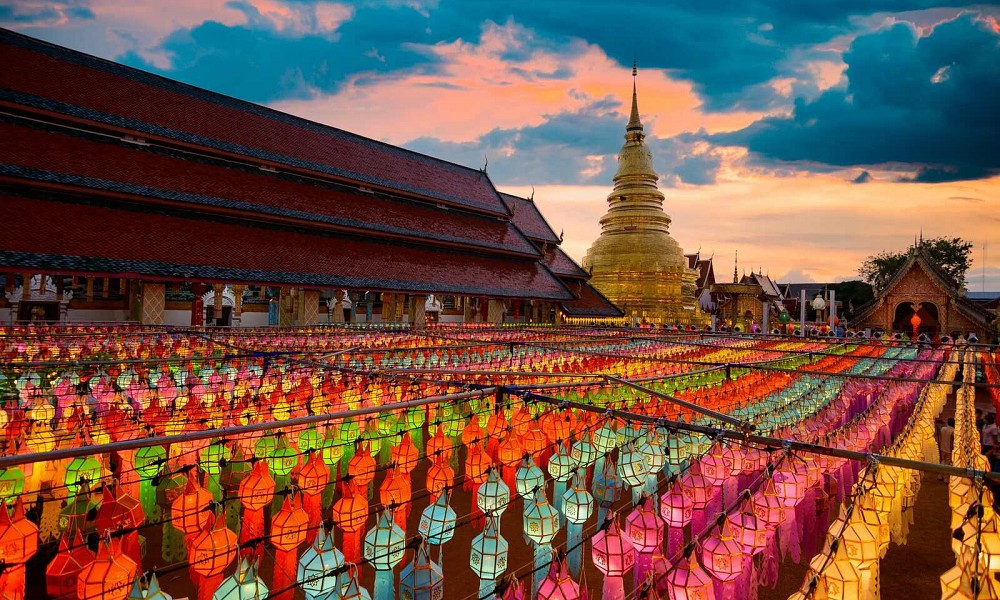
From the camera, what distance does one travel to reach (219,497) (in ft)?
17.8

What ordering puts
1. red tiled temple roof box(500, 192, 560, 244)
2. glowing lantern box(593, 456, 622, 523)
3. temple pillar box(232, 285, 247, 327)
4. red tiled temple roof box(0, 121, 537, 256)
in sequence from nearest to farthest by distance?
glowing lantern box(593, 456, 622, 523), red tiled temple roof box(0, 121, 537, 256), temple pillar box(232, 285, 247, 327), red tiled temple roof box(500, 192, 560, 244)

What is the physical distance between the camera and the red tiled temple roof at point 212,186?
58.6 feet

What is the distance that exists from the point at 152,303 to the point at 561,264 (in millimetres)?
25023

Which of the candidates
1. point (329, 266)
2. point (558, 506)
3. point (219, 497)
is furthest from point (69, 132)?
point (558, 506)

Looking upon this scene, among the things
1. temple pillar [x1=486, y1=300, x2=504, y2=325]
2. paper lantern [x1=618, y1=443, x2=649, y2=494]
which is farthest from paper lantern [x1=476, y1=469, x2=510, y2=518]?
temple pillar [x1=486, y1=300, x2=504, y2=325]

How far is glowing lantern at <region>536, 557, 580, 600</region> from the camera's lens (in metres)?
3.19

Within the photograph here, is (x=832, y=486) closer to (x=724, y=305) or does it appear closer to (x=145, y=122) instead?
(x=145, y=122)

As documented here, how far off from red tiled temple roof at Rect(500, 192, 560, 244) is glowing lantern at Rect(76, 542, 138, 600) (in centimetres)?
3506

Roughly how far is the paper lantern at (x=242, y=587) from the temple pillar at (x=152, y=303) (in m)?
19.0

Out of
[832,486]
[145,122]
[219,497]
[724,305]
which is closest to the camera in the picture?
[219,497]

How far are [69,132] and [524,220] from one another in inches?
1037

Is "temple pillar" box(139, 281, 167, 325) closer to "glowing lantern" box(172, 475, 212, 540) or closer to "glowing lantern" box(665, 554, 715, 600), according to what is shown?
"glowing lantern" box(172, 475, 212, 540)

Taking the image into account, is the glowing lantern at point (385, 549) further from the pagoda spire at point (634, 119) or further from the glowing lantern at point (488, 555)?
the pagoda spire at point (634, 119)

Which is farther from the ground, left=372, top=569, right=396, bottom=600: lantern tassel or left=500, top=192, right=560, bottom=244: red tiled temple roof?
left=500, top=192, right=560, bottom=244: red tiled temple roof
